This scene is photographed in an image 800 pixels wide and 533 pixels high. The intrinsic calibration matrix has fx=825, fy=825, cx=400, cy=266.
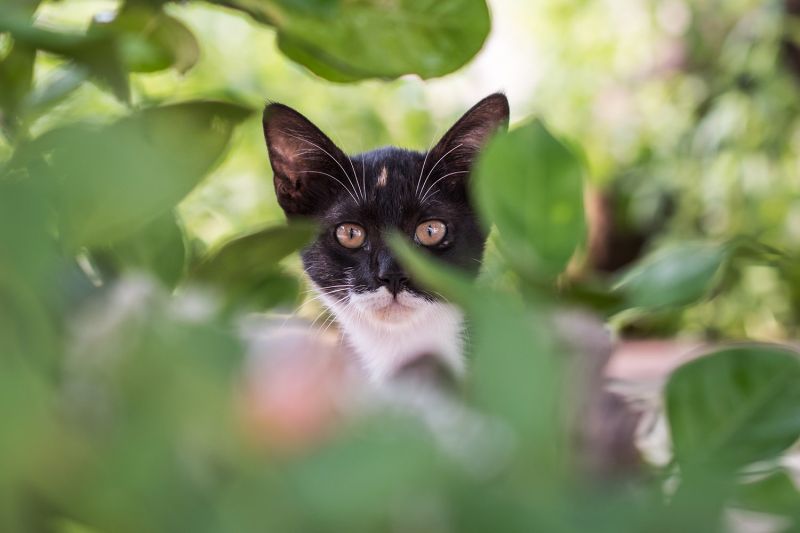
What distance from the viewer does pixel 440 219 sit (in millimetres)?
888

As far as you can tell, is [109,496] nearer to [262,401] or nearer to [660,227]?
[262,401]

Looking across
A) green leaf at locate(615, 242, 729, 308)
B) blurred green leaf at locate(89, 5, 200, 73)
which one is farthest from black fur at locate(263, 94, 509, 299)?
green leaf at locate(615, 242, 729, 308)

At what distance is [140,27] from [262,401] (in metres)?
0.39

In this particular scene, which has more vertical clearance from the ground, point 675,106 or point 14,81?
point 14,81

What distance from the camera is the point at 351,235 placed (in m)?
0.94

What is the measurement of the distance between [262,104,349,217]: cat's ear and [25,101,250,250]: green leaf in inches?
21.0

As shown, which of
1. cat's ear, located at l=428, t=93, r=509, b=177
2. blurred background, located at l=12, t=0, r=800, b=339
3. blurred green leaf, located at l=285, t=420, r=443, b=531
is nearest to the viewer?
blurred green leaf, located at l=285, t=420, r=443, b=531

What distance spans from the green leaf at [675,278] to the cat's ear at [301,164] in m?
0.48

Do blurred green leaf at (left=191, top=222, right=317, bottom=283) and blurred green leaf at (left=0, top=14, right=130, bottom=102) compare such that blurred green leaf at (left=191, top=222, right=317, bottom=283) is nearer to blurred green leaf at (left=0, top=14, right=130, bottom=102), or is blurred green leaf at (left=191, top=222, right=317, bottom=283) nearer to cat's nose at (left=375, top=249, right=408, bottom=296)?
blurred green leaf at (left=0, top=14, right=130, bottom=102)

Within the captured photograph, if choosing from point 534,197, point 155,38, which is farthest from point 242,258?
point 155,38

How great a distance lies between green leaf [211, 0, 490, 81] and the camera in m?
0.43

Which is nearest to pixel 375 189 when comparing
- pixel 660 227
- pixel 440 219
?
pixel 440 219

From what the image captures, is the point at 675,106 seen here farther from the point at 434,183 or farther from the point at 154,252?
the point at 154,252

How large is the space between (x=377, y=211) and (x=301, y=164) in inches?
3.9
